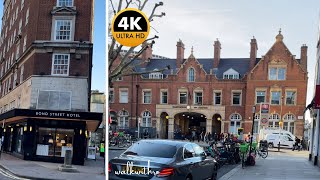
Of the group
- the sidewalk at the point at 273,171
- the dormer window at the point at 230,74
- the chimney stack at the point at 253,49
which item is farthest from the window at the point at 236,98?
the sidewalk at the point at 273,171

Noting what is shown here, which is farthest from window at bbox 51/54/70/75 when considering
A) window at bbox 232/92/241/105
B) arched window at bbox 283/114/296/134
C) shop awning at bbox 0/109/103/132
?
arched window at bbox 283/114/296/134

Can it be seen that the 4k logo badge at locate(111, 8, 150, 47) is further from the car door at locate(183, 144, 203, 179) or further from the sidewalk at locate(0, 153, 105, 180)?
the car door at locate(183, 144, 203, 179)

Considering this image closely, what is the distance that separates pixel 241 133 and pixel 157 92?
1.53 metres

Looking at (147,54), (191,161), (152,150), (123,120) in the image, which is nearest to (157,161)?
(152,150)

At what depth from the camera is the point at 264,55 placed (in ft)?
12.1

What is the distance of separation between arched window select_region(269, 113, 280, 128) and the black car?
71cm

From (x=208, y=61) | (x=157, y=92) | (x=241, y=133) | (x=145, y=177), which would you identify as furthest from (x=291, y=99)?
(x=145, y=177)

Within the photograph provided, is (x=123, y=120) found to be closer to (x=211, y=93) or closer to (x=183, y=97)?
(x=183, y=97)

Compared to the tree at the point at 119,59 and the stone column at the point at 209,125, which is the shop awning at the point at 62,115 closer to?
the tree at the point at 119,59

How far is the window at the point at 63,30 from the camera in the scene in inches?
65.3

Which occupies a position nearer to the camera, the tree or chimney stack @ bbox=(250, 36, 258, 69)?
the tree

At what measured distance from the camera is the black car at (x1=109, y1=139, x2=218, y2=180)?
7.89ft

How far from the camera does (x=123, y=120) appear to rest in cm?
274

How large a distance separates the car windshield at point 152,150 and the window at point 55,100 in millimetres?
863
